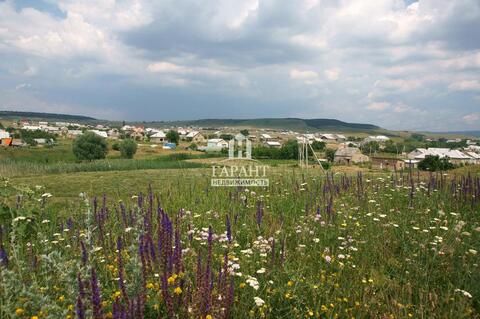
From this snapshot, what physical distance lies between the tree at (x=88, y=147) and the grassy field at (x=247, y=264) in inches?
2576

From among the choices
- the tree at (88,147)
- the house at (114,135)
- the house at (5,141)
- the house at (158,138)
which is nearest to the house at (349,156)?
the tree at (88,147)

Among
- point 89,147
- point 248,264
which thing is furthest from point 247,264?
point 89,147

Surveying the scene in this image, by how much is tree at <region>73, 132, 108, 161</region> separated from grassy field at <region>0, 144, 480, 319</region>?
215 ft

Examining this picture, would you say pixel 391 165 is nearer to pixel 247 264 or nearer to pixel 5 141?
pixel 247 264

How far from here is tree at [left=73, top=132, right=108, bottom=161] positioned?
6800 cm

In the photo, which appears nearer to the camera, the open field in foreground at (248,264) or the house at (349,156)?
the open field in foreground at (248,264)

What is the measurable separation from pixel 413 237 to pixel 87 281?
481cm

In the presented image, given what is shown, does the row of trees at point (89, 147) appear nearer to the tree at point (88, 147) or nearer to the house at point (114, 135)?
the tree at point (88, 147)

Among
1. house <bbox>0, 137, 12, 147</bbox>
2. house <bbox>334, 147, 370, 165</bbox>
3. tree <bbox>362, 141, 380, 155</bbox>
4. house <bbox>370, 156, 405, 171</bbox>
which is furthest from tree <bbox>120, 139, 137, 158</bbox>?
tree <bbox>362, 141, 380, 155</bbox>

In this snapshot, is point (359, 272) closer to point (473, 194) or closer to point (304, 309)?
point (304, 309)

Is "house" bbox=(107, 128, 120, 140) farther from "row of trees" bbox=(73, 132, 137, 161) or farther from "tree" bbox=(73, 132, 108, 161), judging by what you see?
"tree" bbox=(73, 132, 108, 161)

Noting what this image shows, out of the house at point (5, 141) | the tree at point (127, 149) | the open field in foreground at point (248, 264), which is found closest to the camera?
the open field in foreground at point (248, 264)

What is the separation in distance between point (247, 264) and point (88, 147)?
70.8m

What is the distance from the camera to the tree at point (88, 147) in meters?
68.0
